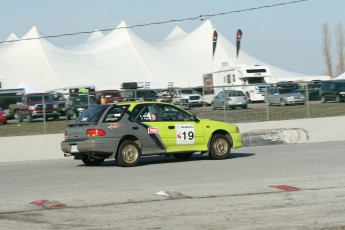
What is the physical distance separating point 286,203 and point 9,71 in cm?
7911

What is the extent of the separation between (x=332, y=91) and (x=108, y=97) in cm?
1017

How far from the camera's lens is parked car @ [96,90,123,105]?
96.9ft

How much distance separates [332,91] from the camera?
33.9 m

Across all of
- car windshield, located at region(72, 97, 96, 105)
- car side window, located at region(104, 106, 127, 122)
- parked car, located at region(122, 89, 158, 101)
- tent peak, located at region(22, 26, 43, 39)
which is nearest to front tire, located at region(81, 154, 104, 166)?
car side window, located at region(104, 106, 127, 122)

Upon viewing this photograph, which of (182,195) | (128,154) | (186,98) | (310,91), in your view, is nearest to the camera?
(182,195)

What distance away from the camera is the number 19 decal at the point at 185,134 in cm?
1784

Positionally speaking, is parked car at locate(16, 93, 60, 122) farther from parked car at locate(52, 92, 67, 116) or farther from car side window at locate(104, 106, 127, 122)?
car side window at locate(104, 106, 127, 122)

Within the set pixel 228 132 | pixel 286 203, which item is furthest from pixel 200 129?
pixel 286 203

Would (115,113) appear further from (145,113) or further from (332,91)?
(332,91)

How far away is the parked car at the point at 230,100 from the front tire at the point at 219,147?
24.1 feet

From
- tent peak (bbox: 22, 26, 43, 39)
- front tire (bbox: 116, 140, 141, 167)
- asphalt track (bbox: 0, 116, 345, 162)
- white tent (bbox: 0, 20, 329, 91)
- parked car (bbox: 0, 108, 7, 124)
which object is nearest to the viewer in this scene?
front tire (bbox: 116, 140, 141, 167)

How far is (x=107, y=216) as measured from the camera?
10.0 metres

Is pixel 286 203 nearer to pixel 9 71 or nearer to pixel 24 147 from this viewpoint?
pixel 24 147

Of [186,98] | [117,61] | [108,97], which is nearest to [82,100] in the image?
[186,98]
